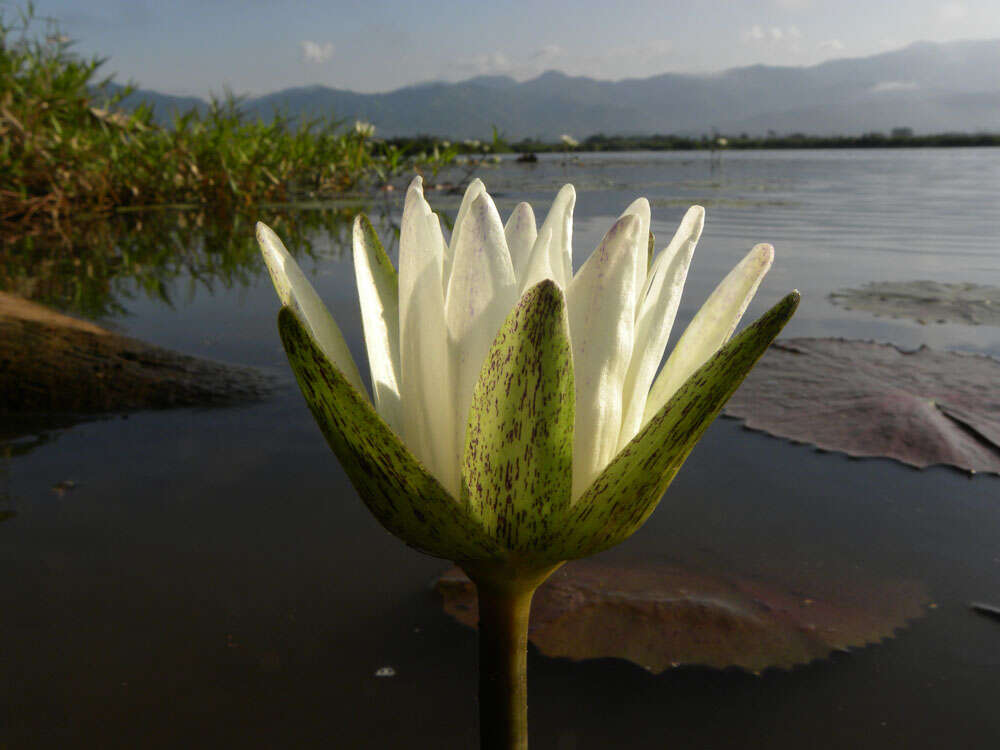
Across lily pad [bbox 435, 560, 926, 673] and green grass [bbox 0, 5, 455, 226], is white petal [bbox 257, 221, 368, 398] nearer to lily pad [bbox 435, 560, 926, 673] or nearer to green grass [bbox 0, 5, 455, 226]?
lily pad [bbox 435, 560, 926, 673]

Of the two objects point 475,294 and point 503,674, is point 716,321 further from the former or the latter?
point 503,674

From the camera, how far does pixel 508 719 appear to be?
1.48 feet

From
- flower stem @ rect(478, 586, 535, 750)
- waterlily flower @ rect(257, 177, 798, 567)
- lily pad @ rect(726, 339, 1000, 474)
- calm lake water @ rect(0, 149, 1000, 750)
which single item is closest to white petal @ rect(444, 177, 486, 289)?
waterlily flower @ rect(257, 177, 798, 567)

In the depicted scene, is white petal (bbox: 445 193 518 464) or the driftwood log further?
the driftwood log

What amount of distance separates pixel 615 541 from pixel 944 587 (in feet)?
2.50

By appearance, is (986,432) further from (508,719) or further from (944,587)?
(508,719)

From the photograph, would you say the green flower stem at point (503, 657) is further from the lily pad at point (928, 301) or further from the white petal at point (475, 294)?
the lily pad at point (928, 301)

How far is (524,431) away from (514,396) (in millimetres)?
21

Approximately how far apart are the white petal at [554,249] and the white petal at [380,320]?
4.8 inches

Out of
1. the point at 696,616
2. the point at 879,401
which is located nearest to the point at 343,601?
the point at 696,616

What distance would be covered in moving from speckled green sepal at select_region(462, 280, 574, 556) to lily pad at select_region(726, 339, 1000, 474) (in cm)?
131

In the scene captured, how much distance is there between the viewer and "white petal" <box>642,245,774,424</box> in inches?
20.5

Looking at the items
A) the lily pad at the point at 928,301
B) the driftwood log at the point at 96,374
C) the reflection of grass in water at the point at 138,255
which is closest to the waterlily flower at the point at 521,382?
the driftwood log at the point at 96,374

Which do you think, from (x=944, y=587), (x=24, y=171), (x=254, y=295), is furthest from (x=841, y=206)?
(x=24, y=171)
